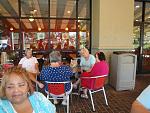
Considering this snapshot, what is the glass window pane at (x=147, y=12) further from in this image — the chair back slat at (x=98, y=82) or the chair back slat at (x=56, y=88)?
the chair back slat at (x=56, y=88)

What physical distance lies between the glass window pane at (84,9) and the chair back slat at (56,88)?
4.22 metres

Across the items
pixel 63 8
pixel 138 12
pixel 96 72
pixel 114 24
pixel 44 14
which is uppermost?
pixel 63 8

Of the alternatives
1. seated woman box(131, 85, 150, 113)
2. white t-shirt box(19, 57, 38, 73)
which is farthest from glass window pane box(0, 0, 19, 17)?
seated woman box(131, 85, 150, 113)

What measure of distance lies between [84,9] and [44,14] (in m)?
1.43

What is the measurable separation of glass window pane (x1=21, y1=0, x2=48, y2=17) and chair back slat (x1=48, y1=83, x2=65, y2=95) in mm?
4087

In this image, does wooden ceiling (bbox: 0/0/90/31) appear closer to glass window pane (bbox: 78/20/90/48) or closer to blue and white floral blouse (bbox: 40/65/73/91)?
glass window pane (bbox: 78/20/90/48)

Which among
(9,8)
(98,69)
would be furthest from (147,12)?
(9,8)

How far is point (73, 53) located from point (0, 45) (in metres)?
2.55

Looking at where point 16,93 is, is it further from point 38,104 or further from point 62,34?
point 62,34

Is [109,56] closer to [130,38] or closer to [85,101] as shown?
[130,38]

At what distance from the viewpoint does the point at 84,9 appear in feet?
24.0

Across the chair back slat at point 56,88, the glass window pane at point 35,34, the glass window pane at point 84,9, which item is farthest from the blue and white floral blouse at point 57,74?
the glass window pane at point 84,9

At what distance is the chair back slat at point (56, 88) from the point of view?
3569 mm

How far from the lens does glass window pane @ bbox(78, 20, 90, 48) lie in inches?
290
